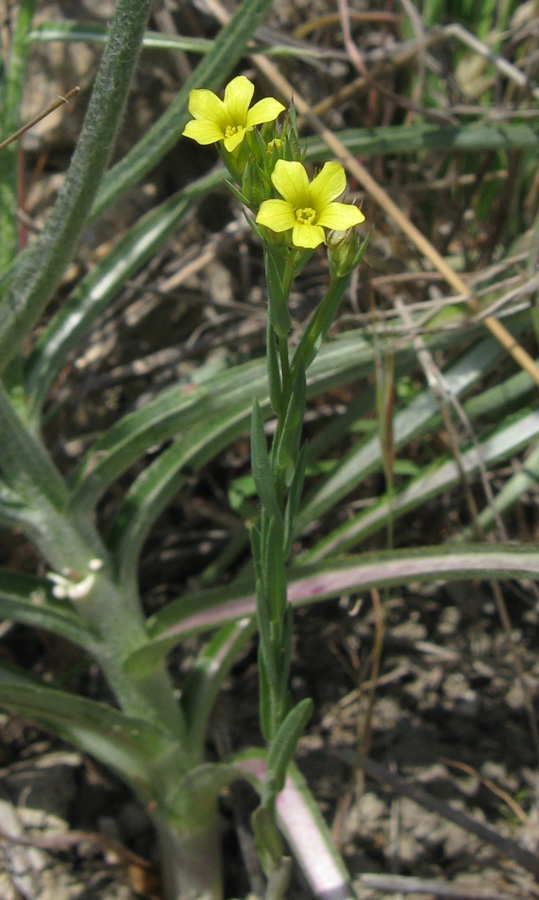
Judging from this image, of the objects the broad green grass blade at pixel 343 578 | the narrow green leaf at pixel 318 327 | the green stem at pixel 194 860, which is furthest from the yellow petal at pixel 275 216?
the green stem at pixel 194 860

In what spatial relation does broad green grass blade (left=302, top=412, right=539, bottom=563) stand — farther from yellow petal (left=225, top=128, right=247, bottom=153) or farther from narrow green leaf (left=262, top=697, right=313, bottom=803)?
yellow petal (left=225, top=128, right=247, bottom=153)

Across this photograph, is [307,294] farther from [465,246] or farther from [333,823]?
[333,823]

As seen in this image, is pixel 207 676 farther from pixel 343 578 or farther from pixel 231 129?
pixel 231 129

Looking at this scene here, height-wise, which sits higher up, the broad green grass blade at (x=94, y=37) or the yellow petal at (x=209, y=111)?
the broad green grass blade at (x=94, y=37)

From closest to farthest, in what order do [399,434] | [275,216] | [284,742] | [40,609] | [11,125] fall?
[275,216] → [284,742] → [40,609] → [11,125] → [399,434]

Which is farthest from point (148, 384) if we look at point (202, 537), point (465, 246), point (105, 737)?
point (105, 737)

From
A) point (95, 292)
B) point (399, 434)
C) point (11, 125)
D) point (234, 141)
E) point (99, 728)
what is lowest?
point (99, 728)

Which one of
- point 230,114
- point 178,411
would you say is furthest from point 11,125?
point 230,114

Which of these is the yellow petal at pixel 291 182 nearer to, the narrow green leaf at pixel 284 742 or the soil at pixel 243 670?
the narrow green leaf at pixel 284 742
